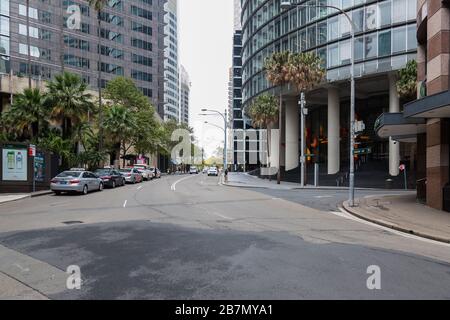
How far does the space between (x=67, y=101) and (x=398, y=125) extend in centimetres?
2482

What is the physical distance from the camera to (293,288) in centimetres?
610

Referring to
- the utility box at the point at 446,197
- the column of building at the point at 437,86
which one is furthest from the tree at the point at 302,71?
the utility box at the point at 446,197

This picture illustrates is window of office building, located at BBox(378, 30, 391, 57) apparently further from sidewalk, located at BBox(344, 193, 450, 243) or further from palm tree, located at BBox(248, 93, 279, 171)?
sidewalk, located at BBox(344, 193, 450, 243)

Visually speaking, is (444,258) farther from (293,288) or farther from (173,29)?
(173,29)

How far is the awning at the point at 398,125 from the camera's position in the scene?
1909 centimetres

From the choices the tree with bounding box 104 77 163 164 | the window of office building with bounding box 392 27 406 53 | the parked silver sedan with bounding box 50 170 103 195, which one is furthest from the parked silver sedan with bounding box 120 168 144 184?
the window of office building with bounding box 392 27 406 53

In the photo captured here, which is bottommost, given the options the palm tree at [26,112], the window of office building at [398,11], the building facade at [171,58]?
the palm tree at [26,112]

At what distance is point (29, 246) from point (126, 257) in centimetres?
262

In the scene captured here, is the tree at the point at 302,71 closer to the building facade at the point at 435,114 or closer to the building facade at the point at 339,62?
the building facade at the point at 339,62

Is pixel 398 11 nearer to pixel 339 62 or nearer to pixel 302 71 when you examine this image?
pixel 339 62

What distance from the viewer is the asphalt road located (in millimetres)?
6059

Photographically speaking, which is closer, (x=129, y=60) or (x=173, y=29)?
(x=129, y=60)

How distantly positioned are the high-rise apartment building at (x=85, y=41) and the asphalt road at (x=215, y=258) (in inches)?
1731
